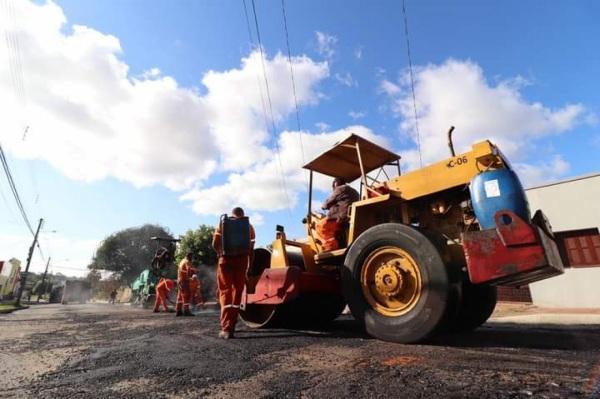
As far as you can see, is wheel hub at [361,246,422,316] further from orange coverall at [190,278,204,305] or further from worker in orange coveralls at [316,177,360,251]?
orange coverall at [190,278,204,305]

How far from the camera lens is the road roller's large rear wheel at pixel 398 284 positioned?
3324 millimetres

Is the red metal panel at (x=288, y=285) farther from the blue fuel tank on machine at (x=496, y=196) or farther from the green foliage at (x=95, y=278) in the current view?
the green foliage at (x=95, y=278)

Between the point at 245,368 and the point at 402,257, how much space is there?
199 cm

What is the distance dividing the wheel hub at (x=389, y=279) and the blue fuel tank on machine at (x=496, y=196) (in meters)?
0.97

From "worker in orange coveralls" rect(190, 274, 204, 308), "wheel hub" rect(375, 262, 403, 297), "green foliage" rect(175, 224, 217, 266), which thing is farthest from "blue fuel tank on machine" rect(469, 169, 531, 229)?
"green foliage" rect(175, 224, 217, 266)

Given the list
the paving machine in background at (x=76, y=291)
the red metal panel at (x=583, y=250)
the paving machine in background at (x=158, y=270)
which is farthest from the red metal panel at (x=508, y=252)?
the paving machine in background at (x=76, y=291)

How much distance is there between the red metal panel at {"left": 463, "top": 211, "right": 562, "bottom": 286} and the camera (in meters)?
3.08

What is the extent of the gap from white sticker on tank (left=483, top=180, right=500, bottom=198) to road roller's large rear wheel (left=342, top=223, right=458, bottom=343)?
0.74m

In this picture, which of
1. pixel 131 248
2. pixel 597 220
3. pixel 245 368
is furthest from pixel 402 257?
pixel 131 248

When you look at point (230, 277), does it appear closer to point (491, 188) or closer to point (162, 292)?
point (491, 188)

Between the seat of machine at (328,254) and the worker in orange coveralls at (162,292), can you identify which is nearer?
the seat of machine at (328,254)

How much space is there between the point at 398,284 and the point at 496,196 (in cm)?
130

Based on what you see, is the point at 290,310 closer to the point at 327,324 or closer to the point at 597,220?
the point at 327,324

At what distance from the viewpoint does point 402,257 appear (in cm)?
379
